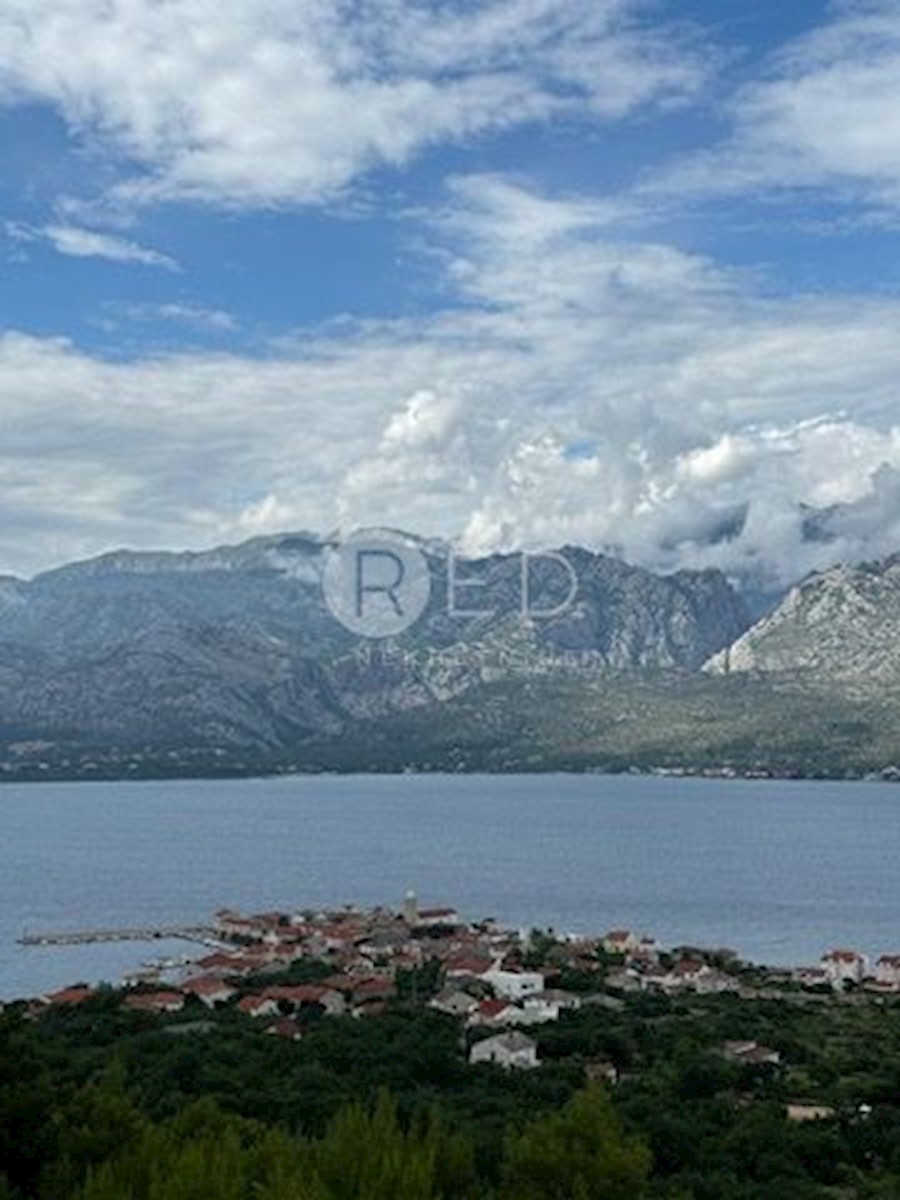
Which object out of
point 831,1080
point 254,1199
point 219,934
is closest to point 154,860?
point 219,934

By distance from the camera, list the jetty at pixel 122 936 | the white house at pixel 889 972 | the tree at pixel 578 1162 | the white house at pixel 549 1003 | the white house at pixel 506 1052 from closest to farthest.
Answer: the tree at pixel 578 1162, the white house at pixel 506 1052, the white house at pixel 549 1003, the white house at pixel 889 972, the jetty at pixel 122 936

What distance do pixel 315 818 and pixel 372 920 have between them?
251 ft

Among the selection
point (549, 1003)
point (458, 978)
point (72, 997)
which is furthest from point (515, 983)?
point (72, 997)

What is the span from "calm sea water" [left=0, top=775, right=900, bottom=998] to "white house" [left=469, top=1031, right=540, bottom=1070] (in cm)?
2605

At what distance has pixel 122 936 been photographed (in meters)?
74.2

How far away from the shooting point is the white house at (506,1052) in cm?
3750

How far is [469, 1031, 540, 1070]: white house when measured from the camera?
37500 mm

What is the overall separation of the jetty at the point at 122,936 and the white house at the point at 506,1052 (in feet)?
118

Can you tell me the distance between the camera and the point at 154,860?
11050 centimetres

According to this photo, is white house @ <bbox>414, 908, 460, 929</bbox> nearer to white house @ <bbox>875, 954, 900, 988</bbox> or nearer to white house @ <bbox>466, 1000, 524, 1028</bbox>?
white house @ <bbox>875, 954, 900, 988</bbox>

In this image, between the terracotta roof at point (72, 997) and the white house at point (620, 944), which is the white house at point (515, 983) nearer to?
the white house at point (620, 944)

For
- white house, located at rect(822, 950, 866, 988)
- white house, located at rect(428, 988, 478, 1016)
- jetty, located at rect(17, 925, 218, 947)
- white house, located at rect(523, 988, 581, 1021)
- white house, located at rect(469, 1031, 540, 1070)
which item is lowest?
jetty, located at rect(17, 925, 218, 947)

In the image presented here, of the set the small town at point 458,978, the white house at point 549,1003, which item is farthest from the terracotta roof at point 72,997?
the white house at point 549,1003

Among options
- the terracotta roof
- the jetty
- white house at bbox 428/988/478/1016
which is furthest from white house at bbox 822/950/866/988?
the jetty
